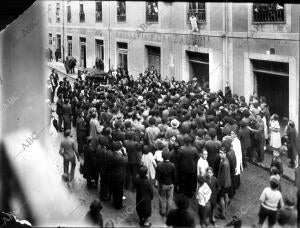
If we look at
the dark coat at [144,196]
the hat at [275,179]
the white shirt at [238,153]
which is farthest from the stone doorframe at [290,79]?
the dark coat at [144,196]

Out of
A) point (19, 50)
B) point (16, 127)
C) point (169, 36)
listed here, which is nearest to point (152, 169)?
point (16, 127)

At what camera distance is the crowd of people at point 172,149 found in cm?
628

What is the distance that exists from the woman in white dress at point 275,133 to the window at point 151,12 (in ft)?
13.4

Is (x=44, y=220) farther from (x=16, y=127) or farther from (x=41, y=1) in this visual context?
(x=41, y=1)

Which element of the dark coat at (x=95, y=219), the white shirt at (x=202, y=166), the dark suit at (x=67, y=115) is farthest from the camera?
the dark suit at (x=67, y=115)

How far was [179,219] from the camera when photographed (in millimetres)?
5285

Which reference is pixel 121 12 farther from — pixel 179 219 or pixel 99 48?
pixel 179 219

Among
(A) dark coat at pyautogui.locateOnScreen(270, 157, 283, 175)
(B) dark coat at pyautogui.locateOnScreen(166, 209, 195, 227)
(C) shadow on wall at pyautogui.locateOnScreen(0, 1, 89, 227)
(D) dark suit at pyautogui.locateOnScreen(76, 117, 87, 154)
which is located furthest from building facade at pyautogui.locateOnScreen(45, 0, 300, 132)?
(B) dark coat at pyautogui.locateOnScreen(166, 209, 195, 227)

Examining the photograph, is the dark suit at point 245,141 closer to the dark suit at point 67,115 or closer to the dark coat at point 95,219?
the dark coat at point 95,219

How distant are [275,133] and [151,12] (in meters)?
4.56

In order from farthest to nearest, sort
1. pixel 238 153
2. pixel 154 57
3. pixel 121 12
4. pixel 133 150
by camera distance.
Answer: pixel 154 57
pixel 121 12
pixel 133 150
pixel 238 153

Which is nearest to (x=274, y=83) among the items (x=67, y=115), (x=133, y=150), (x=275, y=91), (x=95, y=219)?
(x=275, y=91)

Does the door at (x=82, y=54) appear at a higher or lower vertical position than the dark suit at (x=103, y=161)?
higher

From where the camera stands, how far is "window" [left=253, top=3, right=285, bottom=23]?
8898 millimetres
